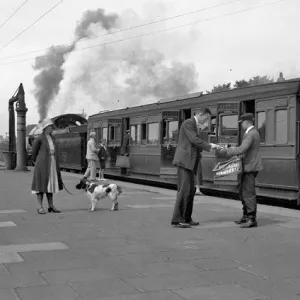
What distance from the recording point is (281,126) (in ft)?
41.0

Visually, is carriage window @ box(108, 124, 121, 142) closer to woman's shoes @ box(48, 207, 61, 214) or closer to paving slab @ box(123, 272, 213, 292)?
woman's shoes @ box(48, 207, 61, 214)

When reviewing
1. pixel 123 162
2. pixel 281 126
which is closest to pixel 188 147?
pixel 281 126

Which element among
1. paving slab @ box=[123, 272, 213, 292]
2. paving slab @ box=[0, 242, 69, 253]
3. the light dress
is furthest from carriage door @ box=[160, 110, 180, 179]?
paving slab @ box=[123, 272, 213, 292]

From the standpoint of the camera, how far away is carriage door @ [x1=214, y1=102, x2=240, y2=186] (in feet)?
46.3

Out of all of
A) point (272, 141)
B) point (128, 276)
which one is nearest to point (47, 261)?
point (128, 276)

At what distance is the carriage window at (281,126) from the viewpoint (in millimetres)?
12375

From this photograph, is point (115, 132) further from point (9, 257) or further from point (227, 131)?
point (9, 257)

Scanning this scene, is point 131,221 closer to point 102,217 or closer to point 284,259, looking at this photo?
point 102,217

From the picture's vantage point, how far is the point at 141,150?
19750mm

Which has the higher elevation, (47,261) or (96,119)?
(96,119)

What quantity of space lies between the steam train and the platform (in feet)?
8.70

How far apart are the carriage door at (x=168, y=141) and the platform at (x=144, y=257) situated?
720cm

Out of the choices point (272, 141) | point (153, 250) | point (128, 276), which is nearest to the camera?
point (128, 276)

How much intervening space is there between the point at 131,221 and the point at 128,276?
379 centimetres
